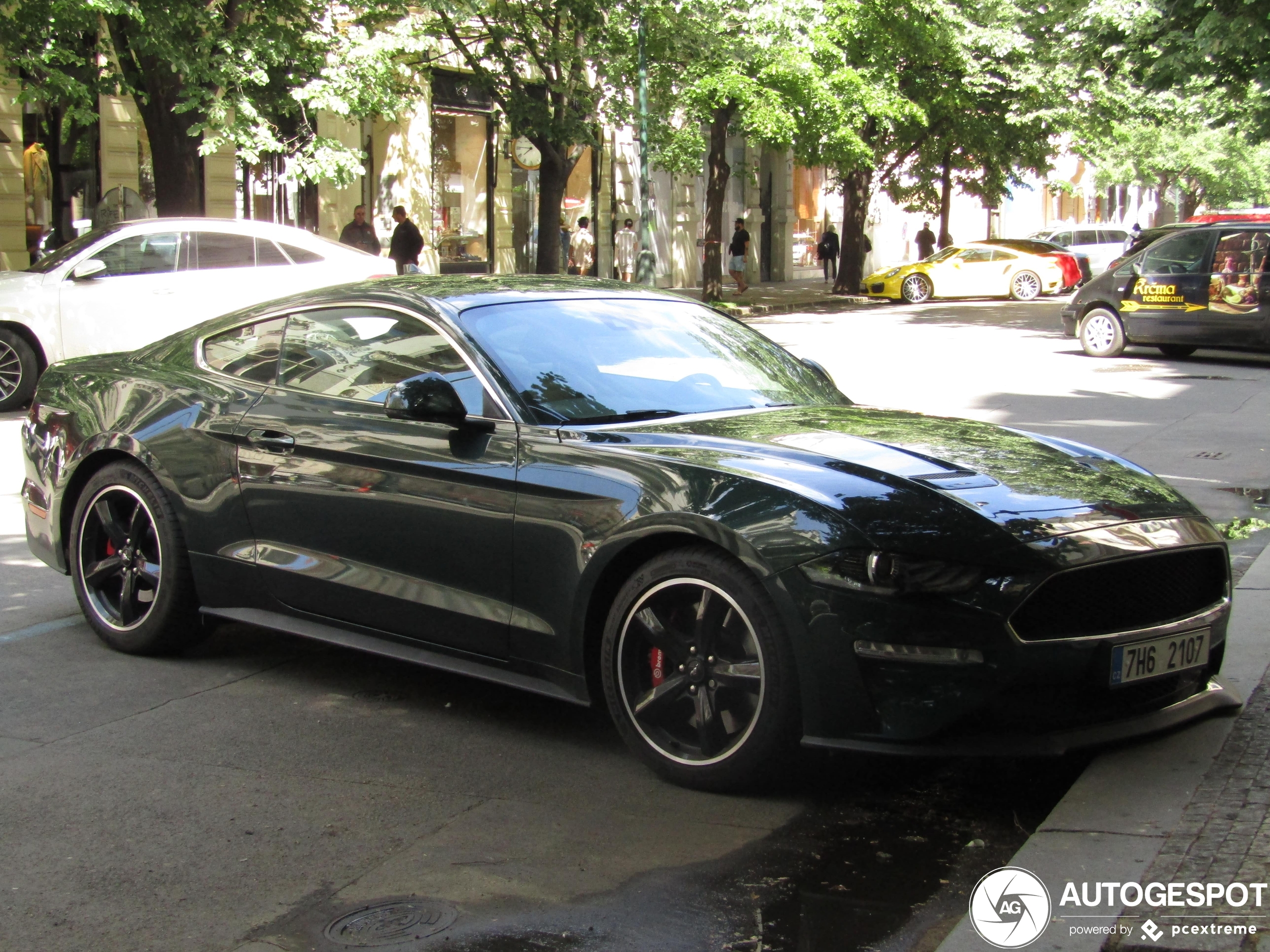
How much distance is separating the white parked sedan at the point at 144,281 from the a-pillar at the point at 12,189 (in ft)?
29.6

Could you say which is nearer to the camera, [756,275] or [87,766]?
[87,766]

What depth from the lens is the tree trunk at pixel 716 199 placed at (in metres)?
30.2

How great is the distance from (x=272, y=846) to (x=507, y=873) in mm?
687

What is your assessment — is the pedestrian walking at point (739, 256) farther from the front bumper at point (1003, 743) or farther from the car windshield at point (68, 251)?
the front bumper at point (1003, 743)

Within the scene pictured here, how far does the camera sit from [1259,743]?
15.0ft

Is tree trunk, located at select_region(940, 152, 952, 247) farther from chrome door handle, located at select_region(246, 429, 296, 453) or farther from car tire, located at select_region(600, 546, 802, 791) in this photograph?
car tire, located at select_region(600, 546, 802, 791)

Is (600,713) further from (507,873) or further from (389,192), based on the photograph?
(389,192)

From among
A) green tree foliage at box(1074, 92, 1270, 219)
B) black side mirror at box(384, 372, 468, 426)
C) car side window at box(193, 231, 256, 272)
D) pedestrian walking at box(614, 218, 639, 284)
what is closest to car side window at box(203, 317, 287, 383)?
black side mirror at box(384, 372, 468, 426)

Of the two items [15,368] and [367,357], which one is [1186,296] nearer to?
[15,368]

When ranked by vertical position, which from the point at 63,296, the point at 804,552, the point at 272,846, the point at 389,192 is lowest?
the point at 272,846

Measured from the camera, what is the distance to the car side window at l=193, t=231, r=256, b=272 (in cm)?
1501

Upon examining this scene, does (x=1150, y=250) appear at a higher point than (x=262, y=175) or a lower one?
lower

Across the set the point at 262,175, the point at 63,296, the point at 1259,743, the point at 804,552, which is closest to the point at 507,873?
the point at 804,552

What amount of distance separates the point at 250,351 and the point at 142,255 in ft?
31.4
